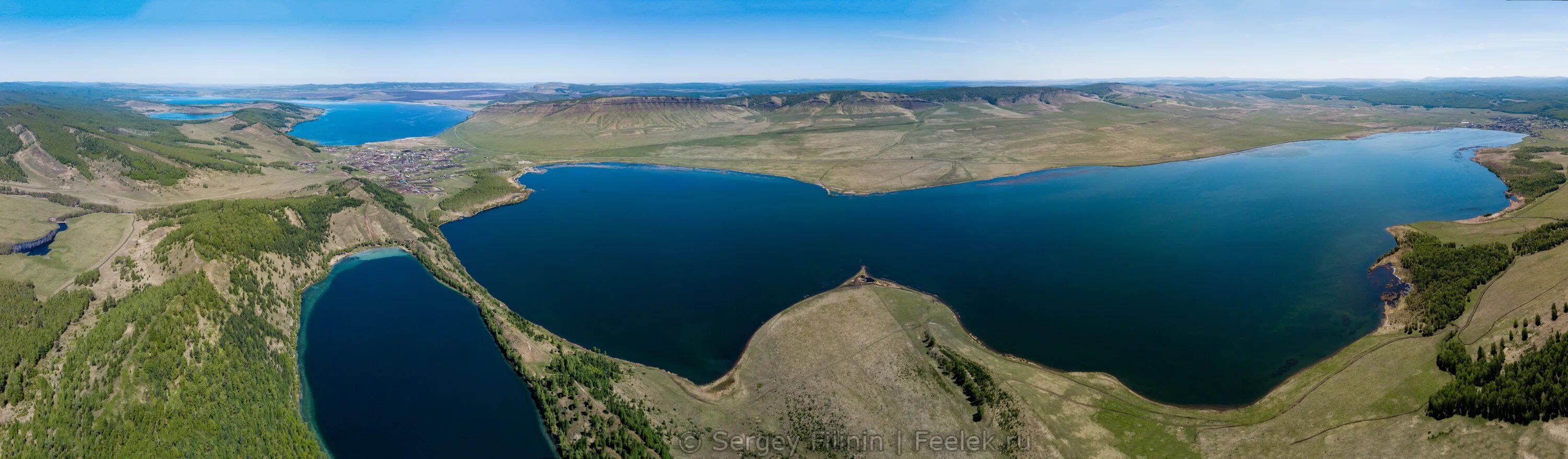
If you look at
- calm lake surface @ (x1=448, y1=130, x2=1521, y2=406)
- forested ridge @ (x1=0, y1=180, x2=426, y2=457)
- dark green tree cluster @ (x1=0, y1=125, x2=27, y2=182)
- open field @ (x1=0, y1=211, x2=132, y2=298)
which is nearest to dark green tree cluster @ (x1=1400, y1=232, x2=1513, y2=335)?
calm lake surface @ (x1=448, y1=130, x2=1521, y2=406)

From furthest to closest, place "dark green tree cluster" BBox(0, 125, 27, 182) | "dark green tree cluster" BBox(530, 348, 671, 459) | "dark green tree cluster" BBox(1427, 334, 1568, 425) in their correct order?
"dark green tree cluster" BBox(0, 125, 27, 182)
"dark green tree cluster" BBox(530, 348, 671, 459)
"dark green tree cluster" BBox(1427, 334, 1568, 425)

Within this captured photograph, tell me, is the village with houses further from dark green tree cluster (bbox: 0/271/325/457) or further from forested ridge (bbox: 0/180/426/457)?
dark green tree cluster (bbox: 0/271/325/457)

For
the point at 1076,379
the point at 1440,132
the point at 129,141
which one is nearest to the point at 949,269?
the point at 1076,379

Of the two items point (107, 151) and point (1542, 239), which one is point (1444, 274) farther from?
point (107, 151)

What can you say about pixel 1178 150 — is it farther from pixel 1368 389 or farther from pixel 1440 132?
pixel 1368 389

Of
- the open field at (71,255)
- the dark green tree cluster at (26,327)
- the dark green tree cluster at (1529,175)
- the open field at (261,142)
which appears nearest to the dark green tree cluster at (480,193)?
the open field at (71,255)

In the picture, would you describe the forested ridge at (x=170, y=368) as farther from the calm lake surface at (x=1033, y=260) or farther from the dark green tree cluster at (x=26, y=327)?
the calm lake surface at (x=1033, y=260)
